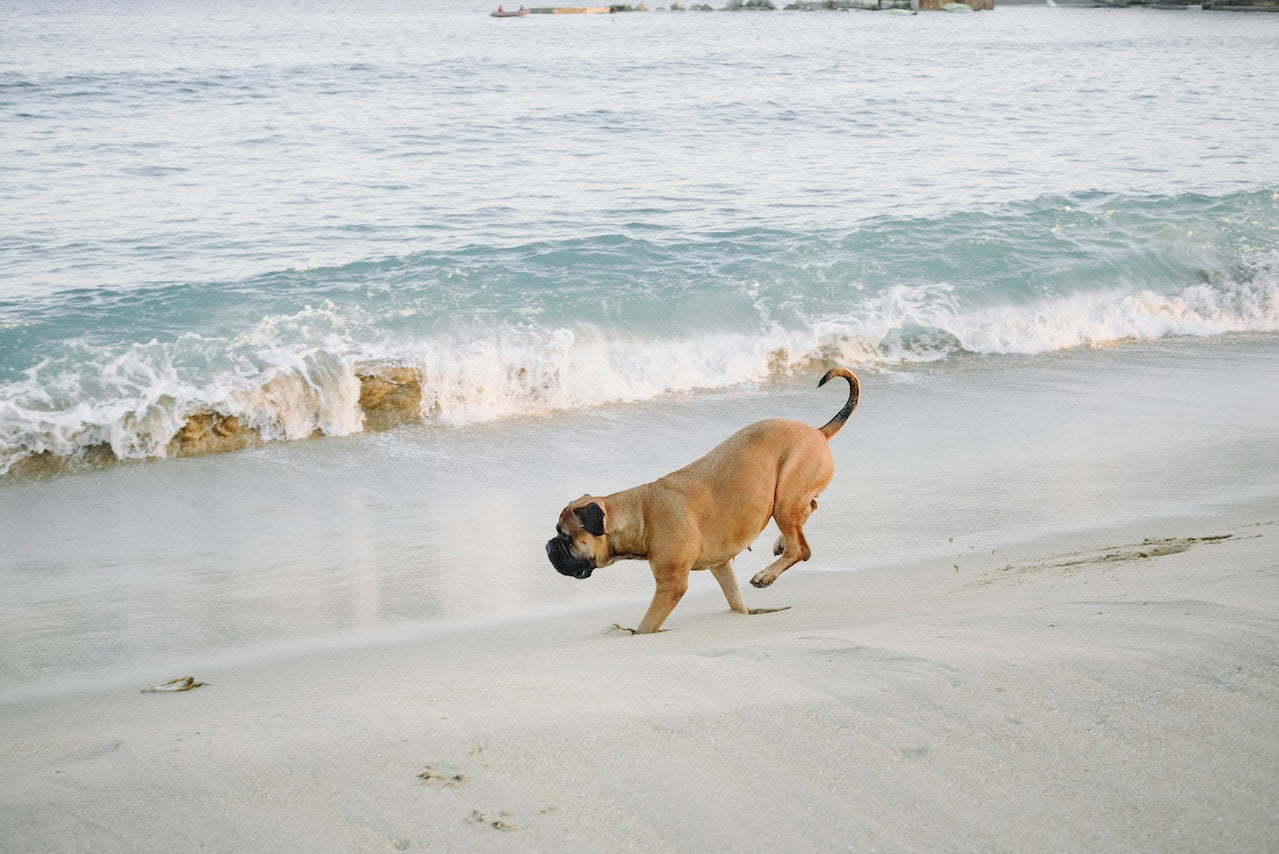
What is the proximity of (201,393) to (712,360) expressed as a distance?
17.1 feet

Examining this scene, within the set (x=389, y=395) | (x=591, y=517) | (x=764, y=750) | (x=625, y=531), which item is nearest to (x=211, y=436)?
(x=389, y=395)

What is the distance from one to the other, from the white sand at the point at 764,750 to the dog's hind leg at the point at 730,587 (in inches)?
35.2

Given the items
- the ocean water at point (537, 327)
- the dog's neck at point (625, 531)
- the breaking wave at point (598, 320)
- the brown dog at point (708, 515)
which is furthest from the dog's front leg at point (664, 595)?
the breaking wave at point (598, 320)

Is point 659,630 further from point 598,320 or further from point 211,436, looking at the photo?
point 598,320

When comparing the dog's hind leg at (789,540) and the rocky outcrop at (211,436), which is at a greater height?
the dog's hind leg at (789,540)

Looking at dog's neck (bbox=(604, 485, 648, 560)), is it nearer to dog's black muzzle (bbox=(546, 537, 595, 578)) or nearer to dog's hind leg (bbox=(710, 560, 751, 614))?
dog's black muzzle (bbox=(546, 537, 595, 578))

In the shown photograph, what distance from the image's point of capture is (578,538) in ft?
15.0

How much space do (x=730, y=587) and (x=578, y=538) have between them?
3.21 ft

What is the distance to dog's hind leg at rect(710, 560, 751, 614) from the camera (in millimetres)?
5160

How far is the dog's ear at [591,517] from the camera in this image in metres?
4.51

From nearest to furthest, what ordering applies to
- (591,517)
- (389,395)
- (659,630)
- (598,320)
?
(591,517)
(659,630)
(389,395)
(598,320)

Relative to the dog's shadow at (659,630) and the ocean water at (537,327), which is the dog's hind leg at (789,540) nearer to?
the dog's shadow at (659,630)

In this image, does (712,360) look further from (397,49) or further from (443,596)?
(397,49)

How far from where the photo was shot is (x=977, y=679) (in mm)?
3285
